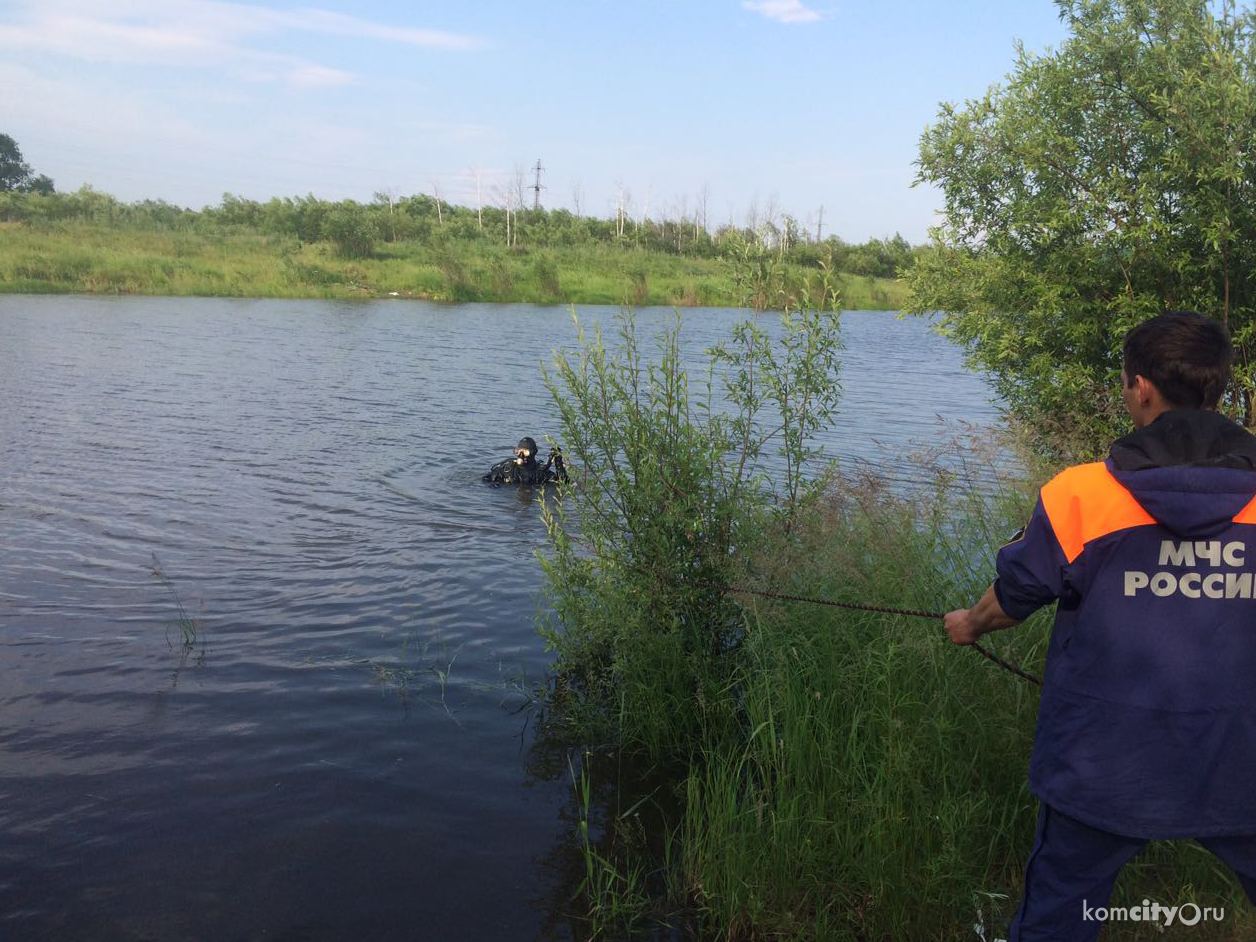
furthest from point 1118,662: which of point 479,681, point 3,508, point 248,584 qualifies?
point 3,508

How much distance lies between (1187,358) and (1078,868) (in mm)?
1448

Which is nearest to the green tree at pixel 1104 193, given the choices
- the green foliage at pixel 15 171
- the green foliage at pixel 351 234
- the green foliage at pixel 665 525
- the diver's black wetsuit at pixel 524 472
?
the green foliage at pixel 665 525

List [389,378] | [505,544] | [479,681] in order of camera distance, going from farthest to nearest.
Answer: [389,378] < [505,544] < [479,681]

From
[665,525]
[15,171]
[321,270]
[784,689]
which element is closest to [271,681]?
[665,525]

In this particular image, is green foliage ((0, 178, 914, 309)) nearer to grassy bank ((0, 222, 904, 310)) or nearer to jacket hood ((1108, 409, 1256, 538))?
grassy bank ((0, 222, 904, 310))

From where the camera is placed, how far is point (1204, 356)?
2611 millimetres

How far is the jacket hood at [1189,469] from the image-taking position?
8.16ft

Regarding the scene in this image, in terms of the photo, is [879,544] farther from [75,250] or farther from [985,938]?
[75,250]

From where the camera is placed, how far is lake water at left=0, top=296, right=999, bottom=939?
452 cm

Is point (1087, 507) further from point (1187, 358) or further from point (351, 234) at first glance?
point (351, 234)

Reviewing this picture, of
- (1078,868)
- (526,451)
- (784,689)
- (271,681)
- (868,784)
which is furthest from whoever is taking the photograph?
(526,451)

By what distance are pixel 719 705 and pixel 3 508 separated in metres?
9.03

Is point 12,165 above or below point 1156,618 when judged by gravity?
above

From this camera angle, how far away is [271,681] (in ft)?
21.9
